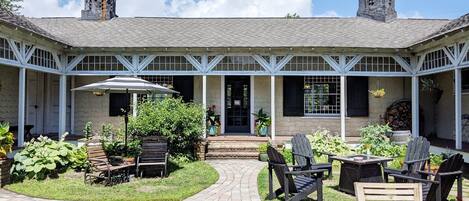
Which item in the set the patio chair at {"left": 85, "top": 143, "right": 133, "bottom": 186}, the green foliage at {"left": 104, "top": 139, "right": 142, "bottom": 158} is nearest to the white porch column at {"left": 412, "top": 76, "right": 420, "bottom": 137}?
the green foliage at {"left": 104, "top": 139, "right": 142, "bottom": 158}

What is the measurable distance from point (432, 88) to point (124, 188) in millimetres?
11398

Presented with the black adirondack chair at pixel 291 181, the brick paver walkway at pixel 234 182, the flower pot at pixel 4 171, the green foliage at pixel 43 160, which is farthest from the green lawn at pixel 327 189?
the flower pot at pixel 4 171

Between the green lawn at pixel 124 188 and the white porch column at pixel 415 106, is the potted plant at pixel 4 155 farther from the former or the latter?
the white porch column at pixel 415 106

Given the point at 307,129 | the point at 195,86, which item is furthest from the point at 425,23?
the point at 195,86

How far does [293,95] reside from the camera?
14555 mm

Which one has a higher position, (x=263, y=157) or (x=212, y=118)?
(x=212, y=118)

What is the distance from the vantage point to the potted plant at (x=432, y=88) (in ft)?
43.8

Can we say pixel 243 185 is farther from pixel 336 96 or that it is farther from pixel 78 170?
pixel 336 96

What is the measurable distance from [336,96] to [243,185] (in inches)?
312

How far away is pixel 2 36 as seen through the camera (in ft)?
31.7

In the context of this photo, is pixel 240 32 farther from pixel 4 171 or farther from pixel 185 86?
pixel 4 171

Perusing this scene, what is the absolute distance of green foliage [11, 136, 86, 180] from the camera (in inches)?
333

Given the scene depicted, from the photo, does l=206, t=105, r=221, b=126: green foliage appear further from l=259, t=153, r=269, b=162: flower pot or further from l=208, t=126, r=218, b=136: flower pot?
l=259, t=153, r=269, b=162: flower pot

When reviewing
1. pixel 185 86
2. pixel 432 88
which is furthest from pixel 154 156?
pixel 432 88
